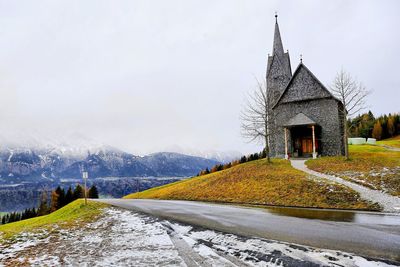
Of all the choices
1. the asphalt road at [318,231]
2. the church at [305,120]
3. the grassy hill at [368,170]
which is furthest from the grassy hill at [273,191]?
the church at [305,120]

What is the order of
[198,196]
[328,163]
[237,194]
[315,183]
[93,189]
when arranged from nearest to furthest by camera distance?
[315,183] → [237,194] → [198,196] → [328,163] → [93,189]

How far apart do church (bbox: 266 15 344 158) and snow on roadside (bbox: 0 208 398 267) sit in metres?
27.2

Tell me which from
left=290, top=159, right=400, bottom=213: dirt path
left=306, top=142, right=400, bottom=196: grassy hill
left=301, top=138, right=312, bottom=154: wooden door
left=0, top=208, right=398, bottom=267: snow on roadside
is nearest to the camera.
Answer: left=0, top=208, right=398, bottom=267: snow on roadside

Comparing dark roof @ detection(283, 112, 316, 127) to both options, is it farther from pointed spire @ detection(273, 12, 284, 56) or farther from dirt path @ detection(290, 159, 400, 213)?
dirt path @ detection(290, 159, 400, 213)

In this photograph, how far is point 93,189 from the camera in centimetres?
7450

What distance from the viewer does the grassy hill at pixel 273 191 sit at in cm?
1664

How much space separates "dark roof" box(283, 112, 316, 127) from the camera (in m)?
35.7

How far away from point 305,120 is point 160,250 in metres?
31.5

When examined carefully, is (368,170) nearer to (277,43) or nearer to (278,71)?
(278,71)

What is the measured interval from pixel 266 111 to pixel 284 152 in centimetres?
776

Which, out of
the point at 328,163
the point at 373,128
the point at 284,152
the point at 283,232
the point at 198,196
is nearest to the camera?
the point at 283,232

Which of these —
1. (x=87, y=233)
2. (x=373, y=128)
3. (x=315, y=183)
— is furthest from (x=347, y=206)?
(x=373, y=128)

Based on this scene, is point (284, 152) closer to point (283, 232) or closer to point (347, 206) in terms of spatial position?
point (347, 206)

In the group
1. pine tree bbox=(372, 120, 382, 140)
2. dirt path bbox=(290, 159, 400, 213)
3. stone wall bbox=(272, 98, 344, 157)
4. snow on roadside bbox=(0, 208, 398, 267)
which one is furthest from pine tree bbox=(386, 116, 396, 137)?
snow on roadside bbox=(0, 208, 398, 267)
